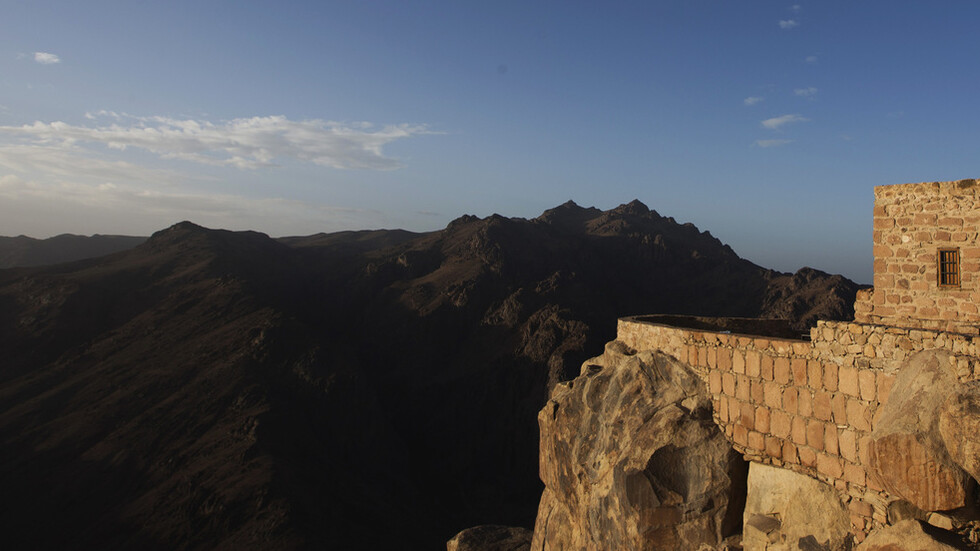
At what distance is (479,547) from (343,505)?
45.5ft

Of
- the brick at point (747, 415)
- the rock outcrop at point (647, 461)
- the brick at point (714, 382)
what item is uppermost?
the brick at point (714, 382)

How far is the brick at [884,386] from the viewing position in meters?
6.83

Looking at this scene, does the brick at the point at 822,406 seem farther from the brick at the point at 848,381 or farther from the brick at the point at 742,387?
the brick at the point at 742,387

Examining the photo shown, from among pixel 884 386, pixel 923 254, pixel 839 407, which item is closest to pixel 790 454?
pixel 839 407

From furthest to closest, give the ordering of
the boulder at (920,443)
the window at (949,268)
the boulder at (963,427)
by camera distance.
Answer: the window at (949,268) → the boulder at (920,443) → the boulder at (963,427)

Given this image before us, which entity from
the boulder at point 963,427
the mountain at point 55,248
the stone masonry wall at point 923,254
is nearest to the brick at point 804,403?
the boulder at point 963,427

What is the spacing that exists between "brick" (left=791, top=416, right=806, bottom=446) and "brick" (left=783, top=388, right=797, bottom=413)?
5.5 inches

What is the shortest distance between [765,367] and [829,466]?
5.19ft

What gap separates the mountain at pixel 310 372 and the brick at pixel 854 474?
28698 mm

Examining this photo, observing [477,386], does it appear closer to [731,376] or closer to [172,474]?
[172,474]

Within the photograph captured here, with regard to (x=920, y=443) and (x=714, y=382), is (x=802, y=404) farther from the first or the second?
(x=920, y=443)

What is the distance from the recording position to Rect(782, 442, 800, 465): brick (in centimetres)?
809

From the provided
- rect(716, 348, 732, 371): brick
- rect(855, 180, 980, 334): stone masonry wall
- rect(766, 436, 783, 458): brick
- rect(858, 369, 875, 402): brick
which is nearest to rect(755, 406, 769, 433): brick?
rect(766, 436, 783, 458): brick

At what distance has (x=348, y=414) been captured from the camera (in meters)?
45.6
